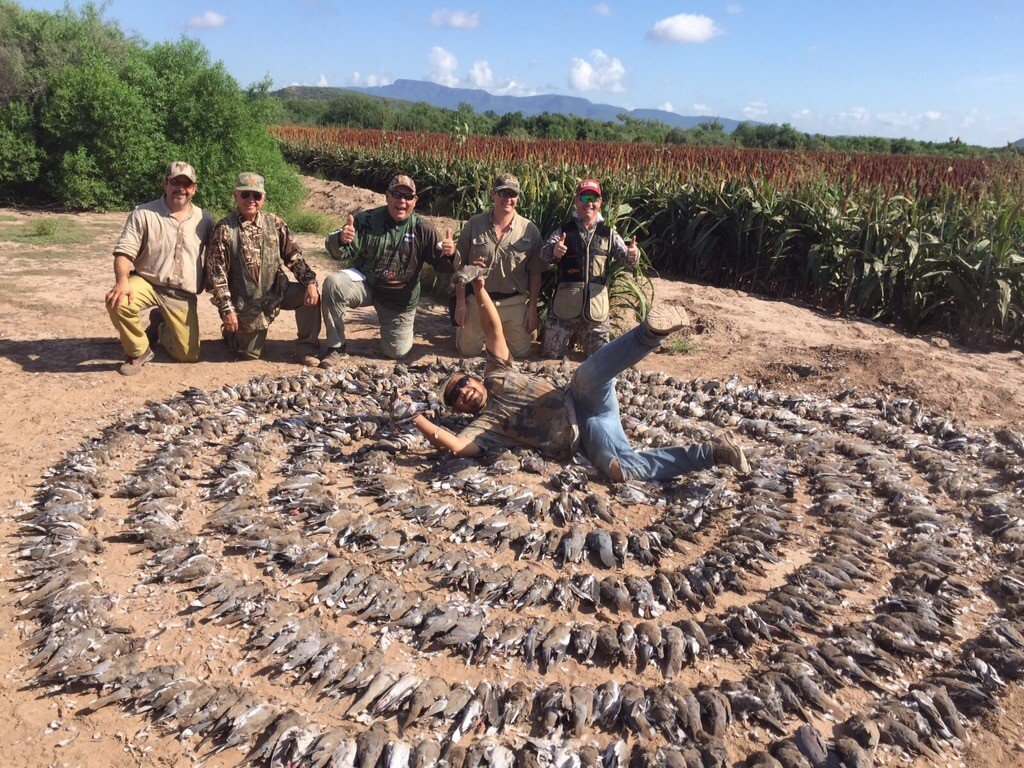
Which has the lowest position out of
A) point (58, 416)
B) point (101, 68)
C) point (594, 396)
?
point (58, 416)

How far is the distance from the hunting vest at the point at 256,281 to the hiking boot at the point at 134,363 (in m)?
0.94

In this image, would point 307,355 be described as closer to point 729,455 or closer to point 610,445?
point 610,445

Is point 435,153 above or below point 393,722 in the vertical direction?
above

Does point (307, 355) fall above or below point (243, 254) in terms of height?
below

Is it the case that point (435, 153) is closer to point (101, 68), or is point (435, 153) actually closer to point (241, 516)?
point (101, 68)

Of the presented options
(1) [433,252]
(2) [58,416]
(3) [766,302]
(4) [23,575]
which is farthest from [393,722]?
(3) [766,302]

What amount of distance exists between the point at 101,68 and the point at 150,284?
32.4 ft

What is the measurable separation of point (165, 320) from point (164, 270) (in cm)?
53

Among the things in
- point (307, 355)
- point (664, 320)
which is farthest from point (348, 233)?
point (664, 320)

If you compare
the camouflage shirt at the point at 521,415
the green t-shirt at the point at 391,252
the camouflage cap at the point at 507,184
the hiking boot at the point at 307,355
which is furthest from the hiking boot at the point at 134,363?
the camouflage cap at the point at 507,184

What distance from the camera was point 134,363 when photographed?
7.36 meters

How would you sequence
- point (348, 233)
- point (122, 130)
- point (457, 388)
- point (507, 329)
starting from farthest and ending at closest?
point (122, 130) → point (507, 329) → point (348, 233) → point (457, 388)

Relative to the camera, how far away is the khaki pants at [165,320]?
7156 millimetres

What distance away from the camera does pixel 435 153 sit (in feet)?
67.6
